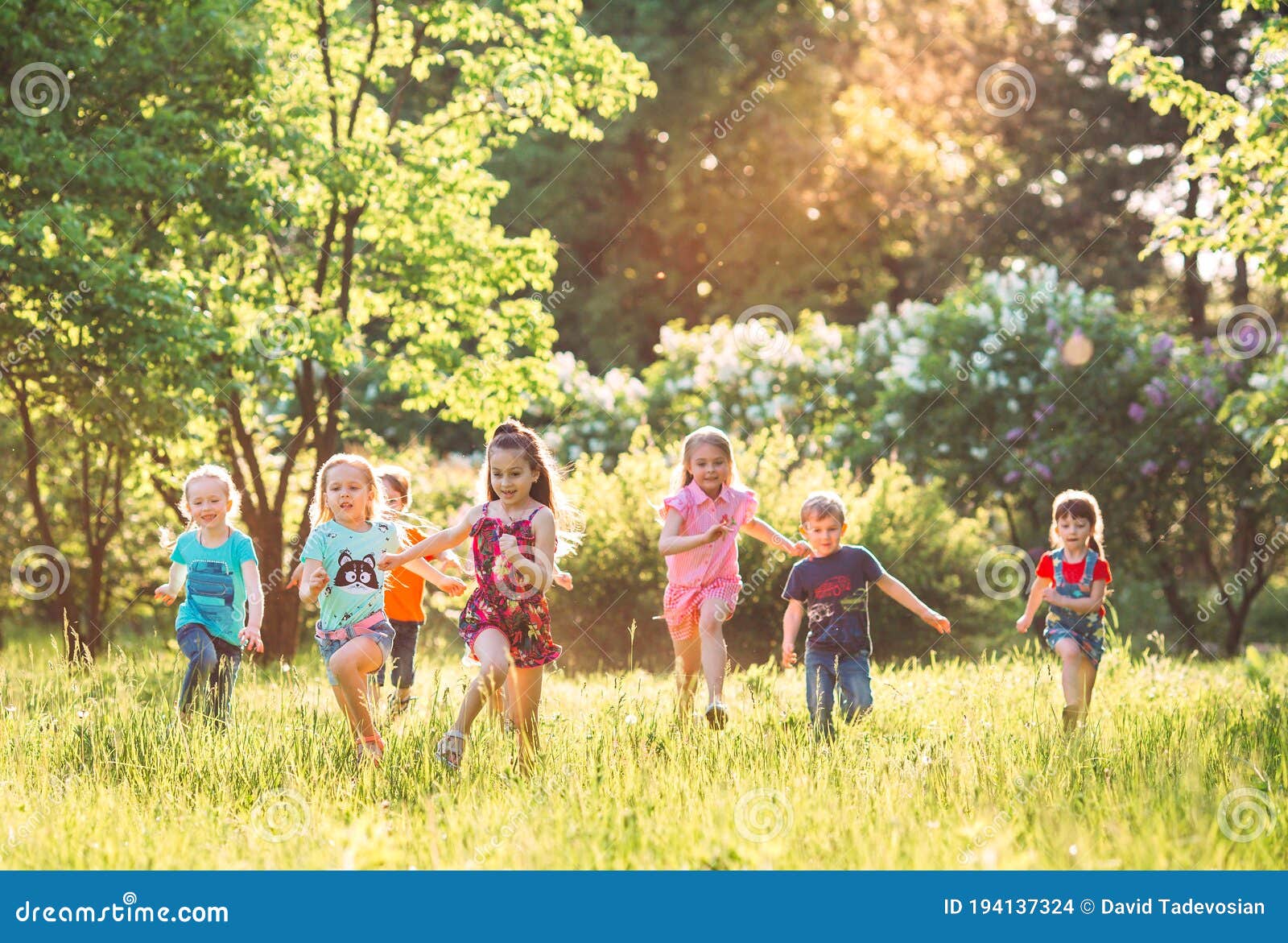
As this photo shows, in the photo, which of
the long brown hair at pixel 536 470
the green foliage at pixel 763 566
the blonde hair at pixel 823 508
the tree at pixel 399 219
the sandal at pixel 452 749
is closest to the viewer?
the sandal at pixel 452 749

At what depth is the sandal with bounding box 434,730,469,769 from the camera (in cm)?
520

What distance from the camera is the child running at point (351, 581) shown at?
550 cm

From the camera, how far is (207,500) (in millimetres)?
6434

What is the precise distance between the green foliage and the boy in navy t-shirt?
3696 mm

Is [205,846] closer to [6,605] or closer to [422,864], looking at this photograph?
[422,864]

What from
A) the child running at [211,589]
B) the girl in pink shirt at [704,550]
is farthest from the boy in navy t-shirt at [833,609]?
the child running at [211,589]

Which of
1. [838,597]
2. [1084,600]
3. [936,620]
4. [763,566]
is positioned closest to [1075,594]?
[1084,600]

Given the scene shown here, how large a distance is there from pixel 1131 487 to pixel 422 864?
11996 mm

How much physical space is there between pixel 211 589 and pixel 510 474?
1.88 meters

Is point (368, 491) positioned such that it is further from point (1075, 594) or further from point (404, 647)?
point (1075, 594)

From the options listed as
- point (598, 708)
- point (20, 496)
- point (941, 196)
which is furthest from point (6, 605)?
point (941, 196)

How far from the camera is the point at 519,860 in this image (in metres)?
3.98

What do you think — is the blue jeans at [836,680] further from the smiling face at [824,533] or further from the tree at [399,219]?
the tree at [399,219]

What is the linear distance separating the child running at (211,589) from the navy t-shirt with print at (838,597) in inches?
104
